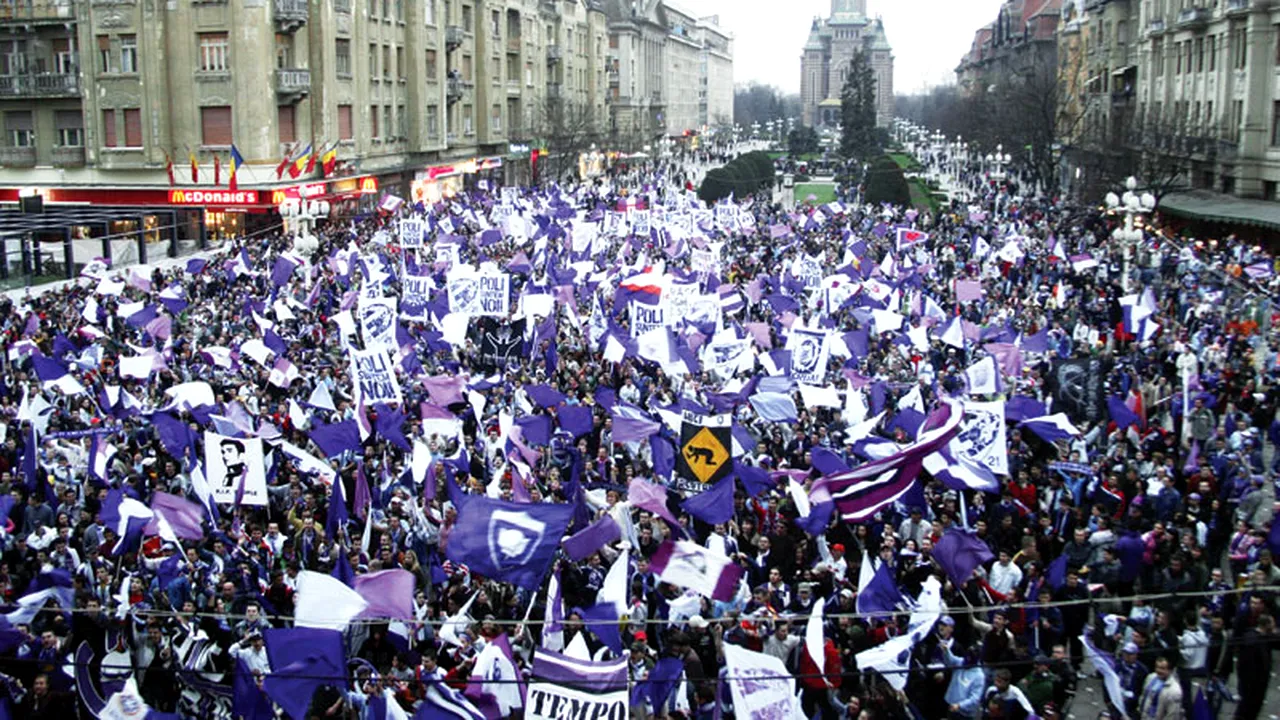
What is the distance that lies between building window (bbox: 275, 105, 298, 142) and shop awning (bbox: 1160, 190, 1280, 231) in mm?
33772

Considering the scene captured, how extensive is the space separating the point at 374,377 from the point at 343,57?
1608 inches

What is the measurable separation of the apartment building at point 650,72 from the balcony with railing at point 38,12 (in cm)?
5687

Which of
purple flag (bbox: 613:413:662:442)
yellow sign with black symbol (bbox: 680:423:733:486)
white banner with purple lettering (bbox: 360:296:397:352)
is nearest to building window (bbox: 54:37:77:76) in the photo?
white banner with purple lettering (bbox: 360:296:397:352)

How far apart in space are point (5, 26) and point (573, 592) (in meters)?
46.5

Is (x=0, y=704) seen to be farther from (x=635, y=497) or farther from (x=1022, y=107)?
(x=1022, y=107)

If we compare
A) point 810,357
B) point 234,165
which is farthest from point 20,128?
point 810,357

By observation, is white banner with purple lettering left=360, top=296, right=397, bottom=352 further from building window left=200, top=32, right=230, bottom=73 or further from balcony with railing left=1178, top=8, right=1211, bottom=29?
balcony with railing left=1178, top=8, right=1211, bottom=29

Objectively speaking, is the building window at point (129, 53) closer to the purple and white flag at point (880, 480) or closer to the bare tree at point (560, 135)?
the bare tree at point (560, 135)

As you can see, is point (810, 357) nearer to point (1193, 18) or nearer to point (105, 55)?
point (105, 55)

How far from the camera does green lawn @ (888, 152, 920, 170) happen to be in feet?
380

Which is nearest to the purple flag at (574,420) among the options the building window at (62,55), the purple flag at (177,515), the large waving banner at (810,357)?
the large waving banner at (810,357)

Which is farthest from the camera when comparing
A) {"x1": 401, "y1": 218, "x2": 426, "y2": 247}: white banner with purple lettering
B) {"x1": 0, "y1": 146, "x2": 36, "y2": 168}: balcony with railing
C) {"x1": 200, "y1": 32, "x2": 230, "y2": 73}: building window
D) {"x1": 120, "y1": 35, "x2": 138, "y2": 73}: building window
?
{"x1": 0, "y1": 146, "x2": 36, "y2": 168}: balcony with railing

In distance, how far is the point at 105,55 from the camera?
162 ft

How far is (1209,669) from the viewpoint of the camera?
36.0 ft
